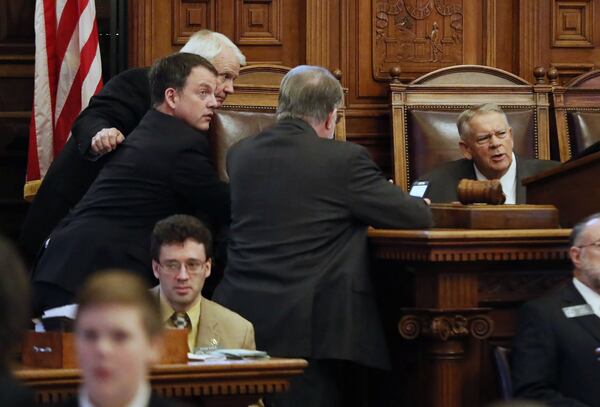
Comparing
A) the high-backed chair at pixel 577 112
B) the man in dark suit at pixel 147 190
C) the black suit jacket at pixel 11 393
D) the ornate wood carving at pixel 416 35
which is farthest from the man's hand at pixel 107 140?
the black suit jacket at pixel 11 393

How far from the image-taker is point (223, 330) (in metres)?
4.19

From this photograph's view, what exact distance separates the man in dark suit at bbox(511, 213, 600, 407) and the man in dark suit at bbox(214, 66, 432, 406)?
0.49 m

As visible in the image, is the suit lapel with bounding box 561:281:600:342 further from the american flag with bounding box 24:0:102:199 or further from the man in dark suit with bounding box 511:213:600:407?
the american flag with bounding box 24:0:102:199

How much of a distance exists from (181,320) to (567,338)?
46.8 inches

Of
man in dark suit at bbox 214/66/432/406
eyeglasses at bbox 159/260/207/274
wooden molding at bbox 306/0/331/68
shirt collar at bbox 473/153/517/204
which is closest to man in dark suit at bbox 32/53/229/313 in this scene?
man in dark suit at bbox 214/66/432/406

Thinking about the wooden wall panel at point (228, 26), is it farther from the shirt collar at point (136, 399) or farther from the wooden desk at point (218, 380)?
the shirt collar at point (136, 399)

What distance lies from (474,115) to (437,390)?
1911 mm

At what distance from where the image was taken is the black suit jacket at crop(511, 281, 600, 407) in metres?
4.06

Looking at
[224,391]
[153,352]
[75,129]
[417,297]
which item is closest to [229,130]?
[75,129]

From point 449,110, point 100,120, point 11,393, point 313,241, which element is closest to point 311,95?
point 313,241

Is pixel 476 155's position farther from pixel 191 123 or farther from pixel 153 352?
pixel 153 352

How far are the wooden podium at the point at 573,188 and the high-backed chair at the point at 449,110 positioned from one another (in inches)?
62.0

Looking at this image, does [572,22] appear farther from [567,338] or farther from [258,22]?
[567,338]

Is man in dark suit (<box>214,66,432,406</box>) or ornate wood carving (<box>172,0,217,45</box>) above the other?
ornate wood carving (<box>172,0,217,45</box>)
